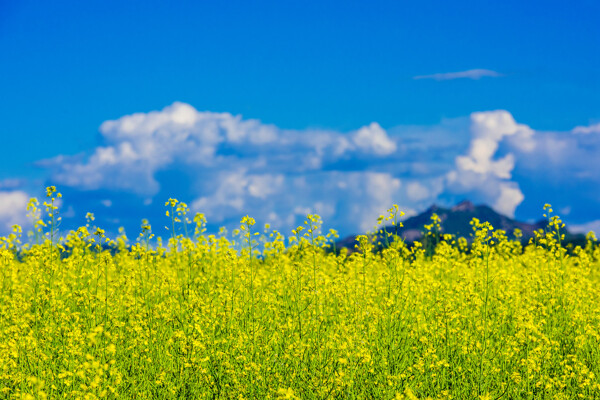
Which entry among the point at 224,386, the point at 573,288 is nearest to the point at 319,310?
the point at 224,386

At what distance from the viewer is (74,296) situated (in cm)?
876

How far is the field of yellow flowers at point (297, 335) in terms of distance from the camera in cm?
604

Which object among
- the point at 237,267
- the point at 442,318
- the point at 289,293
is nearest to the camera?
the point at 442,318

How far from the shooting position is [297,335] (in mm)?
7129

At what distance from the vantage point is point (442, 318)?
24.4 ft

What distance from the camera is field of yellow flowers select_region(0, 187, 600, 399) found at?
6039mm

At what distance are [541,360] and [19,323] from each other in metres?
6.55

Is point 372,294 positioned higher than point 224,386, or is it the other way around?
point 372,294

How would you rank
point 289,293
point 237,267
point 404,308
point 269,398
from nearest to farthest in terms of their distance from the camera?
point 269,398 → point 404,308 → point 289,293 → point 237,267

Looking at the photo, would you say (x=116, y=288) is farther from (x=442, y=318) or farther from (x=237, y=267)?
(x=442, y=318)

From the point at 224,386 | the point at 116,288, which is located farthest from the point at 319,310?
the point at 116,288

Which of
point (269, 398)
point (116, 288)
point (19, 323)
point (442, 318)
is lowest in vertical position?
point (269, 398)

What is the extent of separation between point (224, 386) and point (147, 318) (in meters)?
A: 2.20

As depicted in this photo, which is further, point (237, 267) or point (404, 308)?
point (237, 267)
